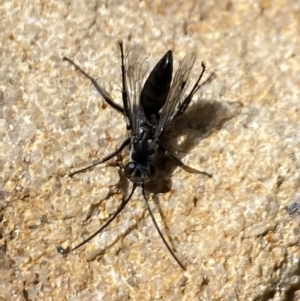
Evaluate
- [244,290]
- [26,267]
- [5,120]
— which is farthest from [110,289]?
[5,120]

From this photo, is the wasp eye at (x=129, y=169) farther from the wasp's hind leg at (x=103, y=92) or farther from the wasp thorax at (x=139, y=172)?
the wasp's hind leg at (x=103, y=92)

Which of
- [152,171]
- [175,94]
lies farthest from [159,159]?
[175,94]

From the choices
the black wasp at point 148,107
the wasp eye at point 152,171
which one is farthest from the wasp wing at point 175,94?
the wasp eye at point 152,171

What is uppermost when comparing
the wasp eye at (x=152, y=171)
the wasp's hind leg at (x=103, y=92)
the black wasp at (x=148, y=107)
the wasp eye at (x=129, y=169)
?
the wasp's hind leg at (x=103, y=92)

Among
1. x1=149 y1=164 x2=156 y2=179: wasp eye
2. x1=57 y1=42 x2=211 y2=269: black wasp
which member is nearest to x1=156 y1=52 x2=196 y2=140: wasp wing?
x1=57 y1=42 x2=211 y2=269: black wasp

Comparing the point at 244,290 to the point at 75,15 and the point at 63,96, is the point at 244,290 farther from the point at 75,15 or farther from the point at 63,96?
the point at 75,15

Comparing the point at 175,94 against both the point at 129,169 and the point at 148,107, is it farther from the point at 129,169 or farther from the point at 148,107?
the point at 129,169

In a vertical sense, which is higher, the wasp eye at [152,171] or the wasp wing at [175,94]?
the wasp wing at [175,94]
